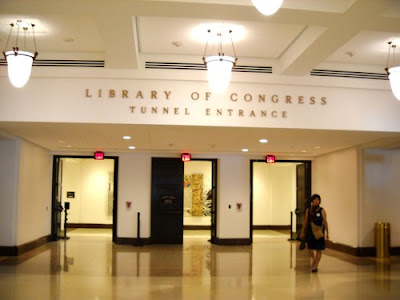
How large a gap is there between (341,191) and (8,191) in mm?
8098

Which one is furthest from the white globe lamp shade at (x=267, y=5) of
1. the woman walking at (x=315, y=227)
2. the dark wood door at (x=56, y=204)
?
the dark wood door at (x=56, y=204)

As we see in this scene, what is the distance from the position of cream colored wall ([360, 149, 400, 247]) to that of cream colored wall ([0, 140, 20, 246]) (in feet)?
26.3

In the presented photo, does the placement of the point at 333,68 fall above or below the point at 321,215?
above

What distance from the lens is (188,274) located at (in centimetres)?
855

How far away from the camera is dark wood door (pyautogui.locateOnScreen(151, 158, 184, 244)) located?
13336mm

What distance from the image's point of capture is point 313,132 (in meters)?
8.77

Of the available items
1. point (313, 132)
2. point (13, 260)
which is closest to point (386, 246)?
point (313, 132)

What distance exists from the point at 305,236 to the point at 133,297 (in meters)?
3.74

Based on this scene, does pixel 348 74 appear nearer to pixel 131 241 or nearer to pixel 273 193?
pixel 131 241

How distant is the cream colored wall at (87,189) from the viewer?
58.1 ft

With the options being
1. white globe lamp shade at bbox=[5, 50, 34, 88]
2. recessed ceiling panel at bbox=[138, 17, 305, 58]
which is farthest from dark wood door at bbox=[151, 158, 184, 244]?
white globe lamp shade at bbox=[5, 50, 34, 88]

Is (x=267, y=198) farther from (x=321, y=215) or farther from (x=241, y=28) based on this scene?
(x=241, y=28)

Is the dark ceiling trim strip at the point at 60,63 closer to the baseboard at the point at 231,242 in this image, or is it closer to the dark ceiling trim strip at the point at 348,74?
the dark ceiling trim strip at the point at 348,74

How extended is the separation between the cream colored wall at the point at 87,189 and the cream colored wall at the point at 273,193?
18.5 feet
